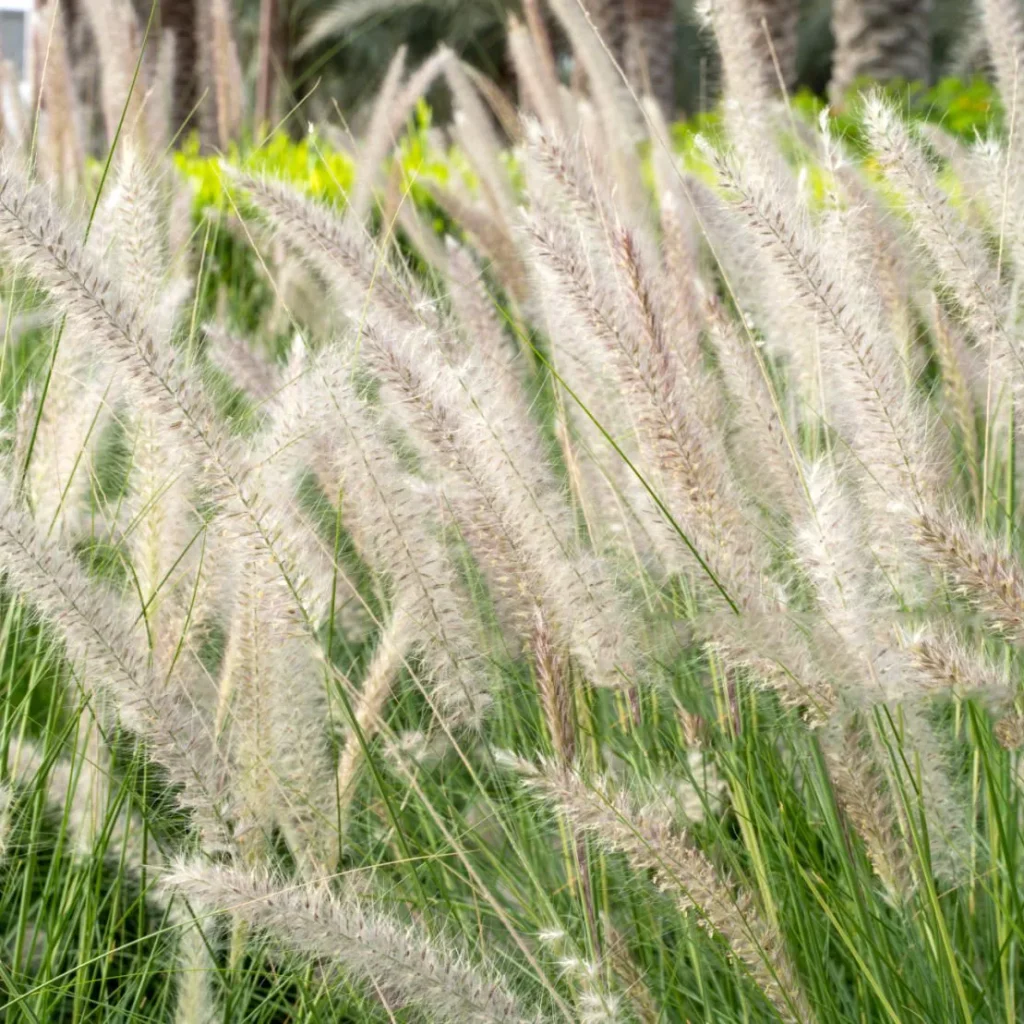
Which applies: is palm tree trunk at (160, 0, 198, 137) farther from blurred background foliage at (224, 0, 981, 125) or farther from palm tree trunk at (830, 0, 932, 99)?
blurred background foliage at (224, 0, 981, 125)

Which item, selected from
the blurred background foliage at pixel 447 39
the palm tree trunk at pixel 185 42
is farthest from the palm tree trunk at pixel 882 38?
the blurred background foliage at pixel 447 39

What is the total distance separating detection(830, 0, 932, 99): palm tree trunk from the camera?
727 centimetres

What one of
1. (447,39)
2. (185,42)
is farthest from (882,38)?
(447,39)

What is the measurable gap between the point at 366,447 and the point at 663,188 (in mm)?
1023

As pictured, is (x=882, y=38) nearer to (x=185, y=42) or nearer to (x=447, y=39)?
(x=185, y=42)

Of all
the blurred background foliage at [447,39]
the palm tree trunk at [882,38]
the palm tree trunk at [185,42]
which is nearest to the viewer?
the palm tree trunk at [882,38]

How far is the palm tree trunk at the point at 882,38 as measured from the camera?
23.8ft

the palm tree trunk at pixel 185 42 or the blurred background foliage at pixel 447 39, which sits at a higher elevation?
the palm tree trunk at pixel 185 42

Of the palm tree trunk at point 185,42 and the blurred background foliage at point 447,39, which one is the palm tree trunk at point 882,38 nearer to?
the palm tree trunk at point 185,42

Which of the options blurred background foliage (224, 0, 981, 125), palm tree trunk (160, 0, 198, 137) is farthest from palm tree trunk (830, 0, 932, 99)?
blurred background foliage (224, 0, 981, 125)

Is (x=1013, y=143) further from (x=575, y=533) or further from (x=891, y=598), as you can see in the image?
(x=575, y=533)

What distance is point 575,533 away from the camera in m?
1.59

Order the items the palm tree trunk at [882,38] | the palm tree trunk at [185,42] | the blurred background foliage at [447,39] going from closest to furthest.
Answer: the palm tree trunk at [882,38] < the palm tree trunk at [185,42] < the blurred background foliage at [447,39]

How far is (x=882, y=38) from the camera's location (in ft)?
23.9
